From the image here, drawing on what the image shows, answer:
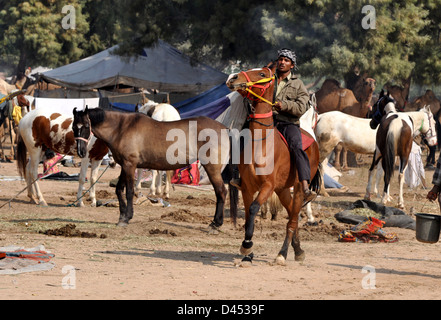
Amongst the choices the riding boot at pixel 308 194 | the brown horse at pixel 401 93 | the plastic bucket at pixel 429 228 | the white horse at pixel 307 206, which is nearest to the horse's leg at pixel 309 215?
the white horse at pixel 307 206

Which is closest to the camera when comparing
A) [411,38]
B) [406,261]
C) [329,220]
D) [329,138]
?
[406,261]

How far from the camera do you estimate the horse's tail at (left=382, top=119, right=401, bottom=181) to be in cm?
1548

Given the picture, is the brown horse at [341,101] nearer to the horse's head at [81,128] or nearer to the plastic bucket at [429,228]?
the horse's head at [81,128]

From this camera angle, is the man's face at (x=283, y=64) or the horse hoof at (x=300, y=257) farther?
the horse hoof at (x=300, y=257)

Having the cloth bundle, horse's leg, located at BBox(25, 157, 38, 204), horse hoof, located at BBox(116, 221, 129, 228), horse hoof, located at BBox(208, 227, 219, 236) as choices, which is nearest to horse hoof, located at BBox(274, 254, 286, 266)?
the cloth bundle

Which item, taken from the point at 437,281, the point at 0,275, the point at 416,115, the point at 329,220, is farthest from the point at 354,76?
the point at 0,275

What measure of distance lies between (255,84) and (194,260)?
7.94ft

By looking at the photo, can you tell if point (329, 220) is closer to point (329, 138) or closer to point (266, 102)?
point (329, 138)

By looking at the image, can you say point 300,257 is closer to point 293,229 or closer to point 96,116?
point 293,229

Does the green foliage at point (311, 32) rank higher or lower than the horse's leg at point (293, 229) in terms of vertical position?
higher

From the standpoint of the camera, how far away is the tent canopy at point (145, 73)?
26.1m

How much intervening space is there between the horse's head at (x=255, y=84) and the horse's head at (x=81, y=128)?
4.52 meters
